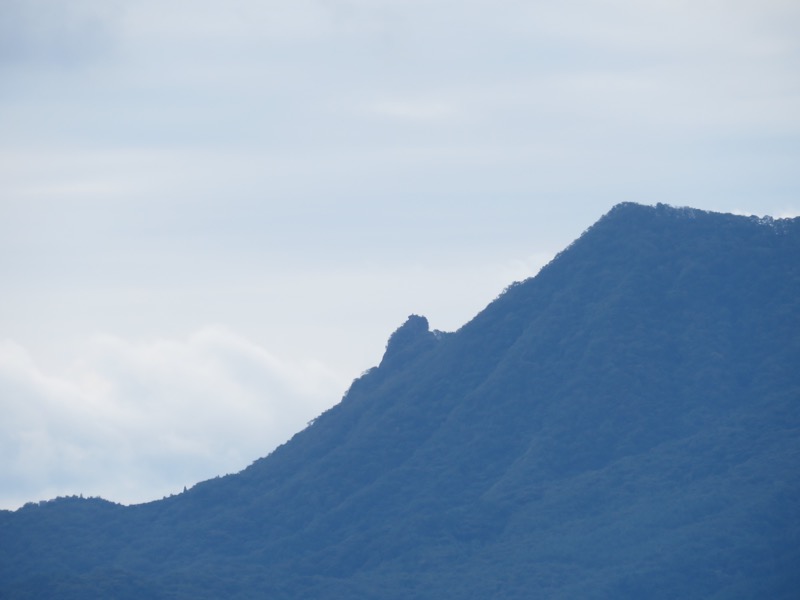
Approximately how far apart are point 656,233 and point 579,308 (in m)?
10.8

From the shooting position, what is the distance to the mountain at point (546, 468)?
457ft

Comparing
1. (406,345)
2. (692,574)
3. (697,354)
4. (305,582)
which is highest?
(406,345)

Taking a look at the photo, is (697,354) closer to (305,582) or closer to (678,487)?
(678,487)

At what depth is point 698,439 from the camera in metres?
150

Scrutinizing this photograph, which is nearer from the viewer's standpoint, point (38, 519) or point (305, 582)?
point (305, 582)

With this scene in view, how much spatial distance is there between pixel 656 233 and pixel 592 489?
102 feet

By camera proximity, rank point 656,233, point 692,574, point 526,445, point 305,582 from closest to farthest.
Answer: point 692,574, point 305,582, point 526,445, point 656,233

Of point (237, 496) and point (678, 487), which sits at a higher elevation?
point (237, 496)

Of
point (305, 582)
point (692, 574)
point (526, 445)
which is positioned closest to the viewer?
point (692, 574)

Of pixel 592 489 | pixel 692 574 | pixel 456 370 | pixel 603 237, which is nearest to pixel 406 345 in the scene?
pixel 456 370

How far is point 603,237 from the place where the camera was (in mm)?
170625

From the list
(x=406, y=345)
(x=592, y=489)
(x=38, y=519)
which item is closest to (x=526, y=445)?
(x=592, y=489)

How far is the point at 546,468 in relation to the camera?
152 m

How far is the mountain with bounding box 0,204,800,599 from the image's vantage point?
139375mm
